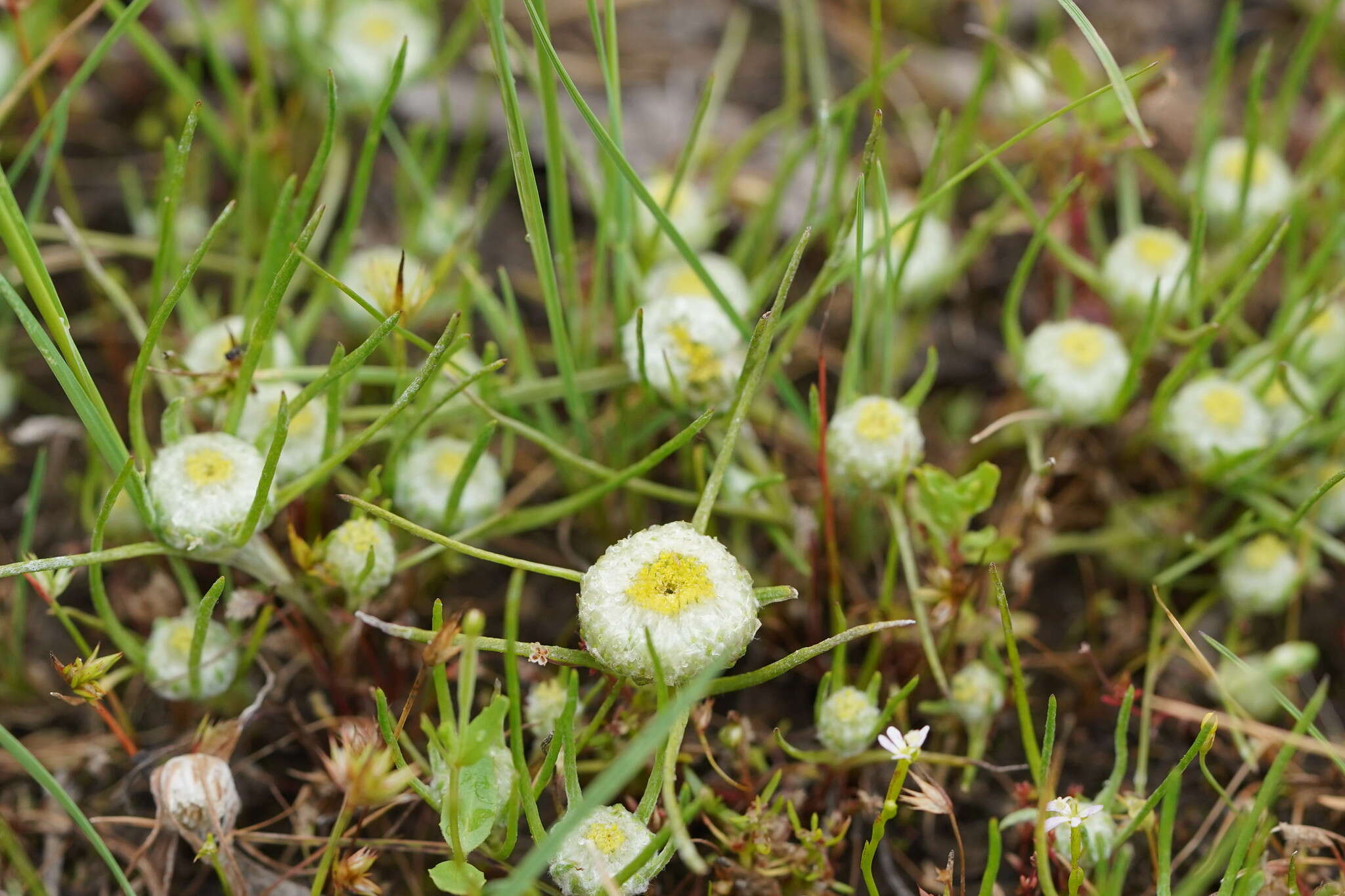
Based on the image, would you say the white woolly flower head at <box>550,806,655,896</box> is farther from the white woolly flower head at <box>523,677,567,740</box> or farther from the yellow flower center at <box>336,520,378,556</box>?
the yellow flower center at <box>336,520,378,556</box>

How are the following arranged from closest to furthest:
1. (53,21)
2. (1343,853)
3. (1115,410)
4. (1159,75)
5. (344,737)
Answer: (344,737), (1343,853), (1115,410), (1159,75), (53,21)

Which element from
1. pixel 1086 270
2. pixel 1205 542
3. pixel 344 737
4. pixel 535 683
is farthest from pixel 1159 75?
pixel 344 737

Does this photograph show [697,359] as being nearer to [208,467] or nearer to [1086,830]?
[208,467]

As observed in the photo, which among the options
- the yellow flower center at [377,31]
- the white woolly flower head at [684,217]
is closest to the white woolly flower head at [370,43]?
the yellow flower center at [377,31]

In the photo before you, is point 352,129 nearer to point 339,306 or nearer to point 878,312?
point 339,306

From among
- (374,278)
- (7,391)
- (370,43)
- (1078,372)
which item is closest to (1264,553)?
(1078,372)

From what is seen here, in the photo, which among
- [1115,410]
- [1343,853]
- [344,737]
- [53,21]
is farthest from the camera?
[53,21]
